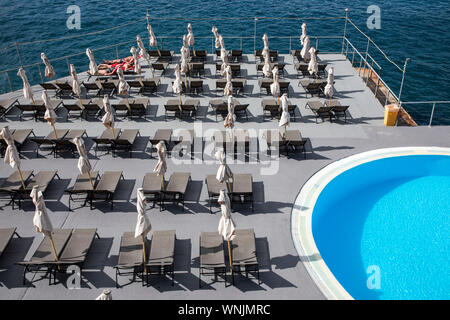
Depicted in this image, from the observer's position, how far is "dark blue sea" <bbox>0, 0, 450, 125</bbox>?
114 feet

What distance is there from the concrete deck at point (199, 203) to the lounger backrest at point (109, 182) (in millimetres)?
543

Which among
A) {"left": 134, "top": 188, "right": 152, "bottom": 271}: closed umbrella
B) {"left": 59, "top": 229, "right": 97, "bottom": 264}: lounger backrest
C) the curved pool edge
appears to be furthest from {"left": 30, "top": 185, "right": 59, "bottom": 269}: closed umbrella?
the curved pool edge

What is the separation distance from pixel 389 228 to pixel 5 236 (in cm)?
1268

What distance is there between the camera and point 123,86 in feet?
63.8

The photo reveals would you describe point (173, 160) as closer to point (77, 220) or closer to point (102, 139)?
point (102, 139)

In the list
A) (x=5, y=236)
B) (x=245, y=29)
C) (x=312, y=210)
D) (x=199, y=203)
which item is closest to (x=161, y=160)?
(x=199, y=203)

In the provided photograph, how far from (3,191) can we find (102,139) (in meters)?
4.03

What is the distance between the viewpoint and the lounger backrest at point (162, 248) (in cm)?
1150

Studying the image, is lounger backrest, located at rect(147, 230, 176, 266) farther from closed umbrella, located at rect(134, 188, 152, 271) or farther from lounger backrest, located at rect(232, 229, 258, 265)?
lounger backrest, located at rect(232, 229, 258, 265)

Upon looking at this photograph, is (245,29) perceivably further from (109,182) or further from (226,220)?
(226,220)

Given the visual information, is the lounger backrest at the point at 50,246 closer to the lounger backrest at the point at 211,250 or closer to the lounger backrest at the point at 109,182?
the lounger backrest at the point at 109,182

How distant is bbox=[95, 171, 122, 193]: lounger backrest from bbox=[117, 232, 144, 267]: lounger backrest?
2.28 meters

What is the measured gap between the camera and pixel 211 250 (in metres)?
11.9
